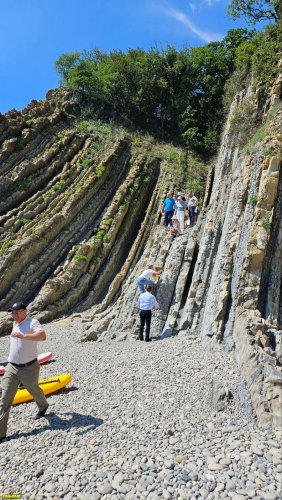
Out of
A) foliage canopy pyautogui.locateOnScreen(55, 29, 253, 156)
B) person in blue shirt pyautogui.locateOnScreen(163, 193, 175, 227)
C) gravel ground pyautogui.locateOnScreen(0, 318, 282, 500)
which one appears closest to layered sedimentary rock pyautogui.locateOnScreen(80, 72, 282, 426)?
gravel ground pyautogui.locateOnScreen(0, 318, 282, 500)

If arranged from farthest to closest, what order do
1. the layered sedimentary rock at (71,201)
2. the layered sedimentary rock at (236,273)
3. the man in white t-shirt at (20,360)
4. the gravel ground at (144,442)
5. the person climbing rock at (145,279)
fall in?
the layered sedimentary rock at (71,201) → the person climbing rock at (145,279) → the layered sedimentary rock at (236,273) → the man in white t-shirt at (20,360) → the gravel ground at (144,442)

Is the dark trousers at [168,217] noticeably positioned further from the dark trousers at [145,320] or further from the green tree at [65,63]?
the green tree at [65,63]

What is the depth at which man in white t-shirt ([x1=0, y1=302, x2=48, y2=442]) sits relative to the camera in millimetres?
5688

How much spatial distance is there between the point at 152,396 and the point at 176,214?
1024cm

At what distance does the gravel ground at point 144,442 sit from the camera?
4137 millimetres

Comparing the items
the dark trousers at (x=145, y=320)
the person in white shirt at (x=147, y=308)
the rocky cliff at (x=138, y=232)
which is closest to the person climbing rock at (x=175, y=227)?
the rocky cliff at (x=138, y=232)

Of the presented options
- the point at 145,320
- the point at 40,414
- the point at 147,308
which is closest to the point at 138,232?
the point at 145,320

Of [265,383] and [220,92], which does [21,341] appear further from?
[220,92]

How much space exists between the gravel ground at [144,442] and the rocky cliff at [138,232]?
2.42ft

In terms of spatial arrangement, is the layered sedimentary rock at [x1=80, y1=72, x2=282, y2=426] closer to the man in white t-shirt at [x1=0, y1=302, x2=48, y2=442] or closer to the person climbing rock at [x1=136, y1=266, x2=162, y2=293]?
the person climbing rock at [x1=136, y1=266, x2=162, y2=293]

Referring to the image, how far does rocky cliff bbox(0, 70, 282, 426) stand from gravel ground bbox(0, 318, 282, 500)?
29.1 inches

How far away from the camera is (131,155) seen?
931 inches

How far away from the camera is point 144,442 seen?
5043 mm

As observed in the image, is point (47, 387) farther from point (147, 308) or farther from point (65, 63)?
point (65, 63)
